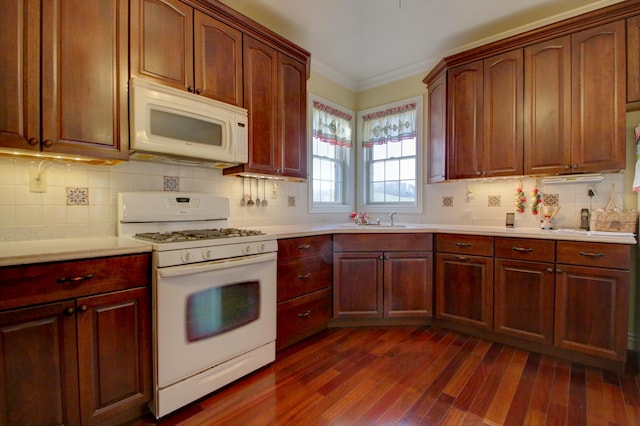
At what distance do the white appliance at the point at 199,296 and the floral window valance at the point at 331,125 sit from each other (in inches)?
64.7

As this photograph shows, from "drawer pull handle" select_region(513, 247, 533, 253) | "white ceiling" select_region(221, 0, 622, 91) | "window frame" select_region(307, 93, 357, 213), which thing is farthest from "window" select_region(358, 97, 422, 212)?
"drawer pull handle" select_region(513, 247, 533, 253)

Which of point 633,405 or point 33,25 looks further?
point 633,405

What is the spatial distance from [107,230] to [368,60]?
2.92m

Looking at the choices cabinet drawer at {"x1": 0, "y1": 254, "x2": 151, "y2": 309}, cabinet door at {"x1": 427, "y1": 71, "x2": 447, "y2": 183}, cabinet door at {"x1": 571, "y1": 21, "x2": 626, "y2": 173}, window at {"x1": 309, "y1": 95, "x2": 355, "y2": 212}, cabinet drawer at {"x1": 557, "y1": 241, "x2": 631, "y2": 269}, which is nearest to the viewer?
cabinet drawer at {"x1": 0, "y1": 254, "x2": 151, "y2": 309}

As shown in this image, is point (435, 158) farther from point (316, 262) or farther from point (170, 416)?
point (170, 416)

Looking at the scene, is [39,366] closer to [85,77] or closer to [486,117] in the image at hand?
[85,77]

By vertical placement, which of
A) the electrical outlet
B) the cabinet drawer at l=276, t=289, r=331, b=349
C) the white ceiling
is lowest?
the cabinet drawer at l=276, t=289, r=331, b=349

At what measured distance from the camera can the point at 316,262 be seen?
2.52m

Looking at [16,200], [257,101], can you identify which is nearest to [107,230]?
[16,200]

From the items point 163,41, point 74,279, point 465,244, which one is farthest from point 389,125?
point 74,279

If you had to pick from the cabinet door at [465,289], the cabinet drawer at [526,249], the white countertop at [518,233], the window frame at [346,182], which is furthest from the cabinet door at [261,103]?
the cabinet drawer at [526,249]

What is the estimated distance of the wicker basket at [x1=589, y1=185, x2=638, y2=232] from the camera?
2.14 m

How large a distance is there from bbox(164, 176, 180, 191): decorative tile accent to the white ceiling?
56.6 inches

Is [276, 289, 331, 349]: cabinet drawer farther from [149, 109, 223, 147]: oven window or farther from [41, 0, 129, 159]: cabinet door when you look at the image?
[41, 0, 129, 159]: cabinet door
